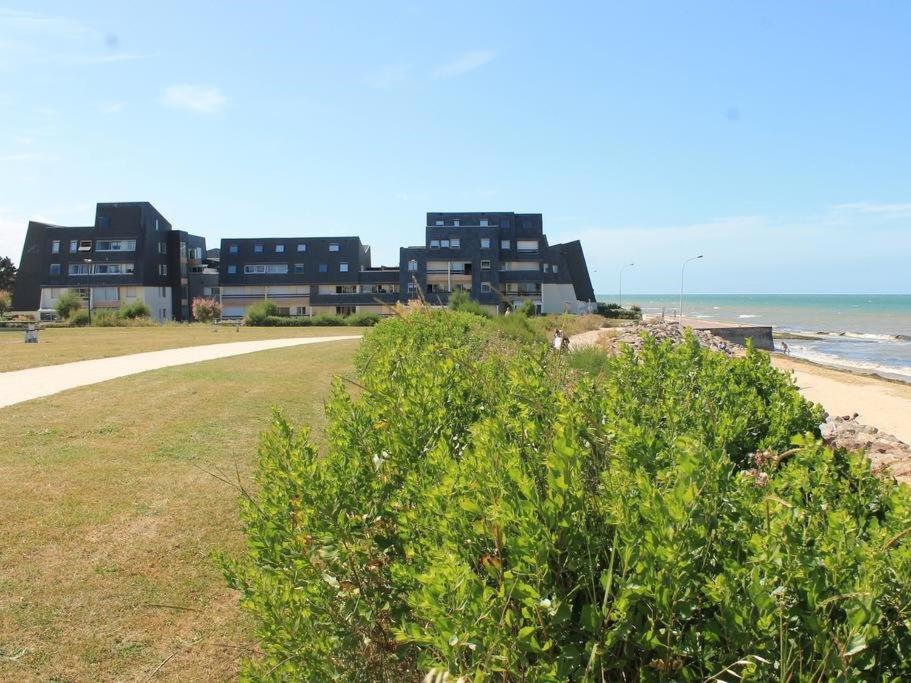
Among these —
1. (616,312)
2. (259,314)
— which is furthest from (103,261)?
(616,312)

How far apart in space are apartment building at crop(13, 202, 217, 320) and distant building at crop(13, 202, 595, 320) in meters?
0.09

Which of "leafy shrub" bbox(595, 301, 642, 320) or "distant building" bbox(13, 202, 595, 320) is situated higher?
"distant building" bbox(13, 202, 595, 320)

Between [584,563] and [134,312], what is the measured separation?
52.8 meters

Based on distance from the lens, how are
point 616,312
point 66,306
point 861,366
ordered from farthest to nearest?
point 616,312
point 66,306
point 861,366

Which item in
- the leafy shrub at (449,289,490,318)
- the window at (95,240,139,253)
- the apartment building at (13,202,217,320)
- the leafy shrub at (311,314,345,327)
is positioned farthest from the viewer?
the window at (95,240,139,253)

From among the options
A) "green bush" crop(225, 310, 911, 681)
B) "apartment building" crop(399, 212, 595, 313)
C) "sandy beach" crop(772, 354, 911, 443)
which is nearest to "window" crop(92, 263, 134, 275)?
"apartment building" crop(399, 212, 595, 313)

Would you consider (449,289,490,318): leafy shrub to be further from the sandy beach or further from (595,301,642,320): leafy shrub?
(595,301,642,320): leafy shrub

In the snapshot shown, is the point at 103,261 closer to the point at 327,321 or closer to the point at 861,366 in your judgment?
the point at 327,321

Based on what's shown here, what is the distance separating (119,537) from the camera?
659 centimetres

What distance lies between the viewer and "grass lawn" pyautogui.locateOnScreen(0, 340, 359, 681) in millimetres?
4965

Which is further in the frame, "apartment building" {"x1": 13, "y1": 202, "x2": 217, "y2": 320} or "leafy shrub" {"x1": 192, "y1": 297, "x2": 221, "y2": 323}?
"apartment building" {"x1": 13, "y1": 202, "x2": 217, "y2": 320}

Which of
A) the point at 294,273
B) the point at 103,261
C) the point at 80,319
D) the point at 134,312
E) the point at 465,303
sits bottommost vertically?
the point at 80,319

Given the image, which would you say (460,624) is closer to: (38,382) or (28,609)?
(28,609)

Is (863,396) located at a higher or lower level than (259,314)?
lower
